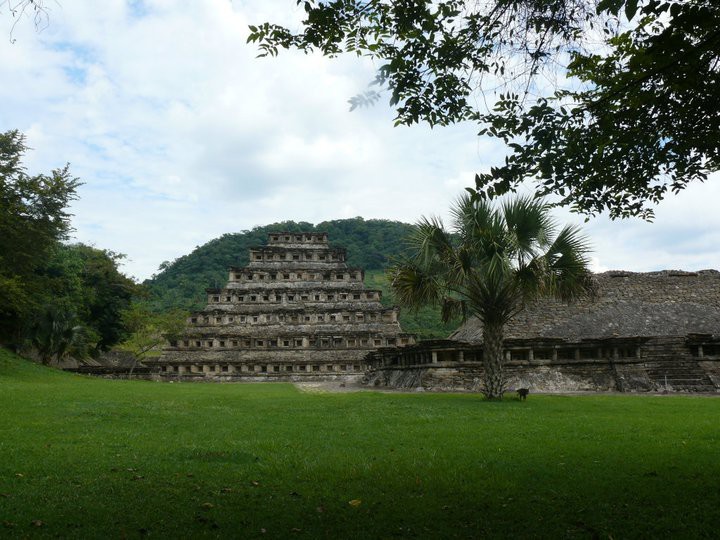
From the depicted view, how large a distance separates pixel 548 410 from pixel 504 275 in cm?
360

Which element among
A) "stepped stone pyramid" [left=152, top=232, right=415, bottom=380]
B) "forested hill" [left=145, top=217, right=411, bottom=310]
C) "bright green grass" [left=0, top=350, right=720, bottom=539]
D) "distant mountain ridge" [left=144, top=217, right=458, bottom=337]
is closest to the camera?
"bright green grass" [left=0, top=350, right=720, bottom=539]

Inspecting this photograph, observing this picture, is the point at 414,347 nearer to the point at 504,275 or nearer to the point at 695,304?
the point at 504,275

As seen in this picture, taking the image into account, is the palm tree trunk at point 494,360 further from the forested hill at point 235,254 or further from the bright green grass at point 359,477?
the forested hill at point 235,254

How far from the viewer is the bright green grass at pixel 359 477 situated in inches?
189

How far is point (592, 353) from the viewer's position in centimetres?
2222

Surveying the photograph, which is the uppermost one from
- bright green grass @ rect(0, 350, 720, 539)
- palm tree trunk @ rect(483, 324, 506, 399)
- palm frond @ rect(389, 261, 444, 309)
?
palm frond @ rect(389, 261, 444, 309)

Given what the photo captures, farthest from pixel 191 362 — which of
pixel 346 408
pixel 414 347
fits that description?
pixel 346 408

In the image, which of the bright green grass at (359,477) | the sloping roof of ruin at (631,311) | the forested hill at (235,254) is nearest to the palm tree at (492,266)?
the bright green grass at (359,477)

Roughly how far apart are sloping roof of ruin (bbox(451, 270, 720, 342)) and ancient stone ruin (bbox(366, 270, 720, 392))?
5 cm

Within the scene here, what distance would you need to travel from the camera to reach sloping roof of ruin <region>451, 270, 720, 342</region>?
85.2 ft

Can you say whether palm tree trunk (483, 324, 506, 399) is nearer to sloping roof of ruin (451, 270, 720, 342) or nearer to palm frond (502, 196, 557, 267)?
palm frond (502, 196, 557, 267)

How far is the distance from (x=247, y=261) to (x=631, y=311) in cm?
5578

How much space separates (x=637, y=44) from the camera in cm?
646

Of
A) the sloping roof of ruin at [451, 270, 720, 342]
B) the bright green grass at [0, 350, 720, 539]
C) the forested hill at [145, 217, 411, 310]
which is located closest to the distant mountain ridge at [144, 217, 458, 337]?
the forested hill at [145, 217, 411, 310]
